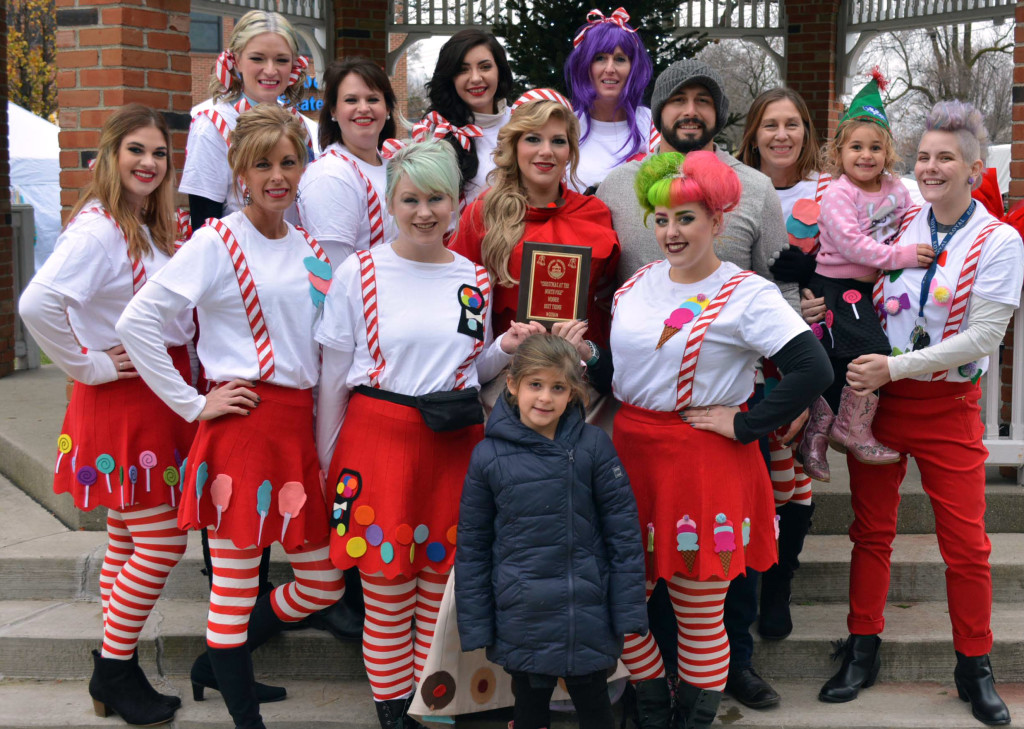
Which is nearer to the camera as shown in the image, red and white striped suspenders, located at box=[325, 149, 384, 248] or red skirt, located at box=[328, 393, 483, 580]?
red skirt, located at box=[328, 393, 483, 580]

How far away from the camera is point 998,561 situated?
14.6 ft

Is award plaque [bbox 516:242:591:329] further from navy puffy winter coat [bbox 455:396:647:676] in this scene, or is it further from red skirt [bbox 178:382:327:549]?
red skirt [bbox 178:382:327:549]

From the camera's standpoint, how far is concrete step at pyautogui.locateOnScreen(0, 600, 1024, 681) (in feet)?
13.2

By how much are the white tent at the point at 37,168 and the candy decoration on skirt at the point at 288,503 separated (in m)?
13.0

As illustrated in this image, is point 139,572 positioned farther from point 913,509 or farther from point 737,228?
point 913,509

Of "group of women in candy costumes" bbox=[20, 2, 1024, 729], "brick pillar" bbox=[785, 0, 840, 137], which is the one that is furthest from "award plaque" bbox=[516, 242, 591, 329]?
"brick pillar" bbox=[785, 0, 840, 137]

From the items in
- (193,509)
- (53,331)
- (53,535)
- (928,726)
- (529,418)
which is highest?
(53,331)

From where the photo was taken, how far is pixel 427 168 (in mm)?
3184

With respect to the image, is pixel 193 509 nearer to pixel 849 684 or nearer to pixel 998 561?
pixel 849 684

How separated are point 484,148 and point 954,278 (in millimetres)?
1822

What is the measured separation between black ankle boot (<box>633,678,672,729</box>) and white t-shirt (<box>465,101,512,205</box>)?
6.21 ft

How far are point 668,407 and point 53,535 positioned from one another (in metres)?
3.15

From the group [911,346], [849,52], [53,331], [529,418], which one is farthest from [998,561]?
[849,52]

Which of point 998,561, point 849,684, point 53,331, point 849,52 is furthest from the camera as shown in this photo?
point 849,52
